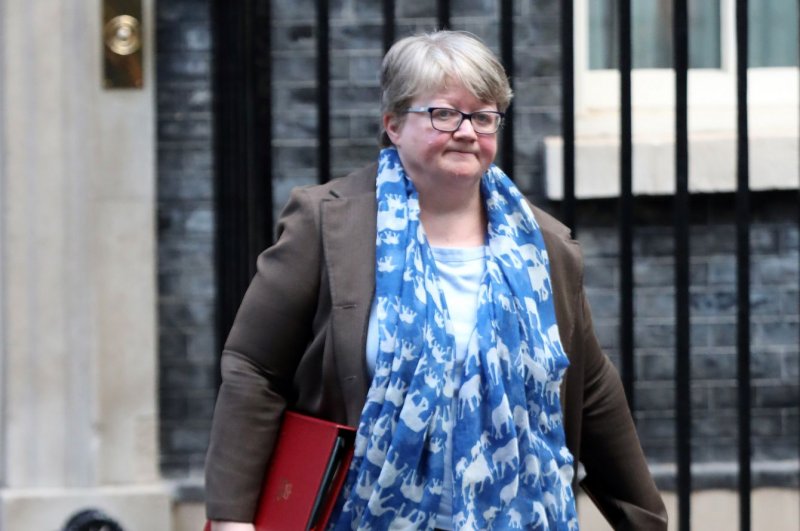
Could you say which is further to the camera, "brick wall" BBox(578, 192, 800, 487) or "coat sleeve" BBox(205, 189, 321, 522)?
"brick wall" BBox(578, 192, 800, 487)

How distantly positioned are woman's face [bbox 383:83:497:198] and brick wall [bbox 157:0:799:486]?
8.73 ft

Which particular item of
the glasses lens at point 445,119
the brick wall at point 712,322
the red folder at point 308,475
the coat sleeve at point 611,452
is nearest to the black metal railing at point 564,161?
the coat sleeve at point 611,452

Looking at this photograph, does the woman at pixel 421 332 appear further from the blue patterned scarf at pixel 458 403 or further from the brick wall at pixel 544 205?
the brick wall at pixel 544 205

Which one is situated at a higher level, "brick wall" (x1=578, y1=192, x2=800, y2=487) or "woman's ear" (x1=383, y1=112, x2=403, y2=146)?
"woman's ear" (x1=383, y1=112, x2=403, y2=146)

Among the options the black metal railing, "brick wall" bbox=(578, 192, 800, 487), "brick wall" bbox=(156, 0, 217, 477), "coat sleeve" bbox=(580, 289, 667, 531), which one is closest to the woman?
"coat sleeve" bbox=(580, 289, 667, 531)

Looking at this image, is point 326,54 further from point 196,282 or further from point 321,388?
point 196,282

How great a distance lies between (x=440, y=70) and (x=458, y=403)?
58cm

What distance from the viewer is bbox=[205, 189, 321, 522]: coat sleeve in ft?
9.45

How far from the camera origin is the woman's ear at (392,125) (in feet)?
9.54

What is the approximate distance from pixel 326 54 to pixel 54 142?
161cm

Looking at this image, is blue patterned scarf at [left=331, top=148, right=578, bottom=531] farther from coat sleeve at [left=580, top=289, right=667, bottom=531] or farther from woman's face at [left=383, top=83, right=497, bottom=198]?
coat sleeve at [left=580, top=289, right=667, bottom=531]

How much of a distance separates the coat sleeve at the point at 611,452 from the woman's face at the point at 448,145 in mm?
381

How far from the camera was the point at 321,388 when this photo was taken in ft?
9.51

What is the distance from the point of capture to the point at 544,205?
5.77m
